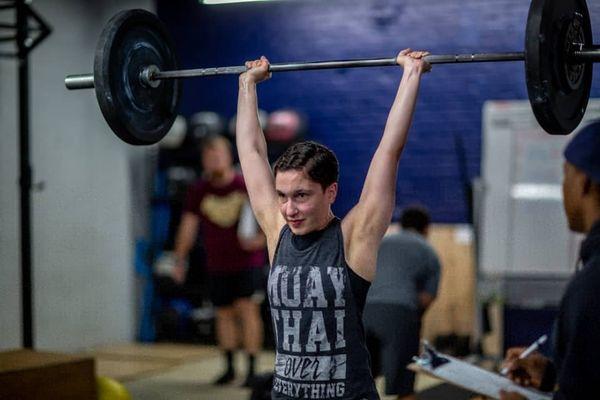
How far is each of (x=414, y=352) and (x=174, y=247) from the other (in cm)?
355

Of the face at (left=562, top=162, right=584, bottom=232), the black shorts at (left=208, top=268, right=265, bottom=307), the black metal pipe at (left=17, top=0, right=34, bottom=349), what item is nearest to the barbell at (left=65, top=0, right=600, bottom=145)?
the face at (left=562, top=162, right=584, bottom=232)

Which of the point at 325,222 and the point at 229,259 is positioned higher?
the point at 325,222

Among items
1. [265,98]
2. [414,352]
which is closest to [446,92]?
[265,98]

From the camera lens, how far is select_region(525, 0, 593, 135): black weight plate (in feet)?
6.91

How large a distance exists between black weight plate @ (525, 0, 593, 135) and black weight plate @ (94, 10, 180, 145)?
119 centimetres

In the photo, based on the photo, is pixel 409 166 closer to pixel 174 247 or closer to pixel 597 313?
pixel 174 247

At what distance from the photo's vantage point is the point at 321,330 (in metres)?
2.04

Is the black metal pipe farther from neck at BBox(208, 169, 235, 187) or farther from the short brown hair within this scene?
the short brown hair

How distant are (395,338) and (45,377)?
1.59 metres

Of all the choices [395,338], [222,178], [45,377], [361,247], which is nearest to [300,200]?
[361,247]

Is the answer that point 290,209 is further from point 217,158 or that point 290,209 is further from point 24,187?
point 217,158

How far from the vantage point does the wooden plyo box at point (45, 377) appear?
3141mm

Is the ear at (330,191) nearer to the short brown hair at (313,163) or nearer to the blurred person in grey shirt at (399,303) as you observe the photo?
the short brown hair at (313,163)

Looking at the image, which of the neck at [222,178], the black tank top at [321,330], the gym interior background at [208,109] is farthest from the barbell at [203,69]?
the gym interior background at [208,109]
